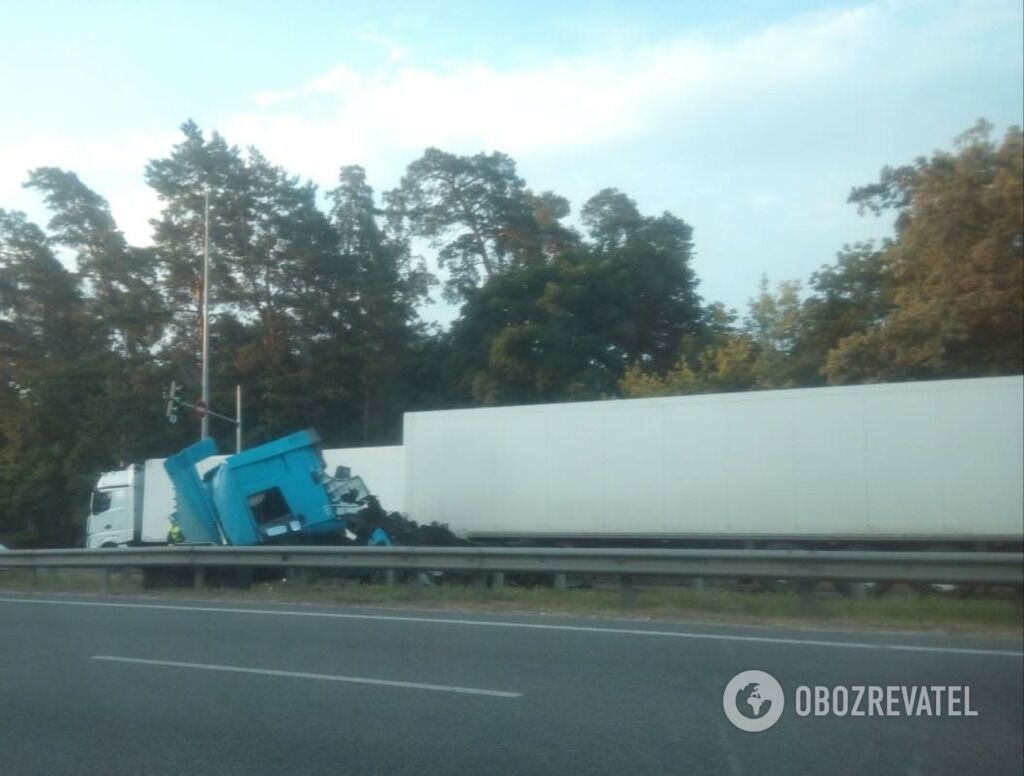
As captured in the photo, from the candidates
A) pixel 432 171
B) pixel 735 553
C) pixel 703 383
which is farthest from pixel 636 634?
pixel 432 171

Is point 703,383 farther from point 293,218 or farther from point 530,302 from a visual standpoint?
point 293,218

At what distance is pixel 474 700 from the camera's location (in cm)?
925

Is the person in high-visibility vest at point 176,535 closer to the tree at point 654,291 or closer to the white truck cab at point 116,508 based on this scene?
the white truck cab at point 116,508

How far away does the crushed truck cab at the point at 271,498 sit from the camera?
2105 centimetres

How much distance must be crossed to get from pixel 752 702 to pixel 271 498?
46.1 ft

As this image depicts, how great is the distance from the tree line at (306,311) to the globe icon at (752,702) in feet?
85.3

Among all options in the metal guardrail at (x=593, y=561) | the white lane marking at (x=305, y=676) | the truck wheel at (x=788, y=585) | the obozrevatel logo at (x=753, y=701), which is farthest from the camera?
the truck wheel at (x=788, y=585)

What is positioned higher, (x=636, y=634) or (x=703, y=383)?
(x=703, y=383)

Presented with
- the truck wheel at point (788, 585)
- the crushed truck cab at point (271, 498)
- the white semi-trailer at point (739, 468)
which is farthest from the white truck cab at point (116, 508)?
the truck wheel at point (788, 585)

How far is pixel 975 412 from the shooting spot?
1369 centimetres

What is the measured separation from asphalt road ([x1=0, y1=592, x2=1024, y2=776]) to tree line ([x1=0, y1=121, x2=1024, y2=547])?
23.3m

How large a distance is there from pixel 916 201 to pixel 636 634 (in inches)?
208

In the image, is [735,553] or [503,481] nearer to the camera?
[735,553]

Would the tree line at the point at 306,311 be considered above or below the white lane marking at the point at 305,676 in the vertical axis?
above
